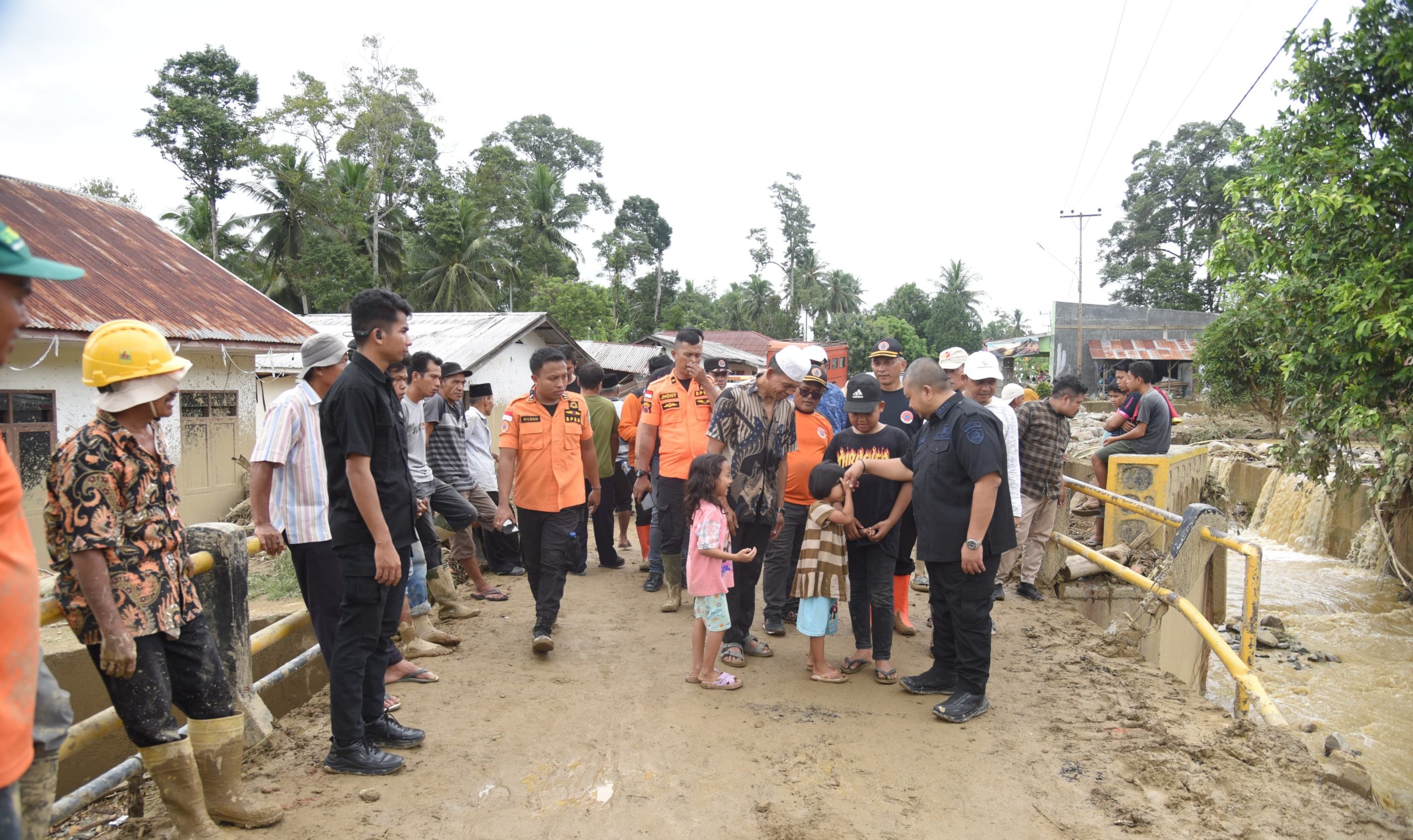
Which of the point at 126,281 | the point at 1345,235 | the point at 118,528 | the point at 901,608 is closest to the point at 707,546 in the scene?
the point at 901,608

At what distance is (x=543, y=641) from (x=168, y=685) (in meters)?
2.40

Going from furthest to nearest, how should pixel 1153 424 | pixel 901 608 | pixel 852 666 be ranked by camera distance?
pixel 1153 424 → pixel 901 608 → pixel 852 666

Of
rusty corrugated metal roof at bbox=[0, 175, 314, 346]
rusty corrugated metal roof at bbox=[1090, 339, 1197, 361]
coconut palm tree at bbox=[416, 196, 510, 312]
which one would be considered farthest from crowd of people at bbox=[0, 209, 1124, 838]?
rusty corrugated metal roof at bbox=[1090, 339, 1197, 361]

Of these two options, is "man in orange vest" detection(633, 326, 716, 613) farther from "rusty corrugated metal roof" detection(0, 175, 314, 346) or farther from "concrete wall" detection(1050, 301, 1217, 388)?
"concrete wall" detection(1050, 301, 1217, 388)

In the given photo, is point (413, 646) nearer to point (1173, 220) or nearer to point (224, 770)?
point (224, 770)

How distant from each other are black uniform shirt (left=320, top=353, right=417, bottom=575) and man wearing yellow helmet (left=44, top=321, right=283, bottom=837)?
57 centimetres

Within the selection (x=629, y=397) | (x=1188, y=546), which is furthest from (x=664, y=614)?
(x=1188, y=546)

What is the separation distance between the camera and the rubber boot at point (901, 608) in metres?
5.66

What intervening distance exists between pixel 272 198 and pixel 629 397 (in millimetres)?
26978

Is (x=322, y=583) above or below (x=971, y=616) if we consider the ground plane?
above

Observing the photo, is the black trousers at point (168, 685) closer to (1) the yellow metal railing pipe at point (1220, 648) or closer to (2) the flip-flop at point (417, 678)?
(2) the flip-flop at point (417, 678)

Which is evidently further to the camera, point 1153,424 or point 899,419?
point 1153,424

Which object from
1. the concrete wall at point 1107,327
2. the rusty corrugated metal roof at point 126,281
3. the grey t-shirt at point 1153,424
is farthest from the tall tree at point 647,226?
Answer: the grey t-shirt at point 1153,424

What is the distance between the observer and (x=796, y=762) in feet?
12.2
